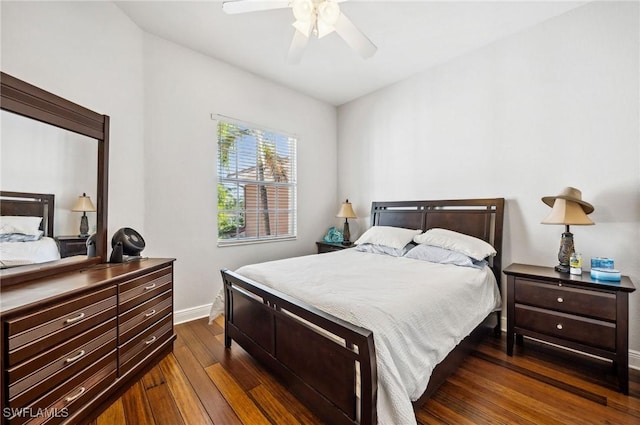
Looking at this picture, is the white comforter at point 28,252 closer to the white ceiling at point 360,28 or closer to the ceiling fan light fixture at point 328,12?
the white ceiling at point 360,28

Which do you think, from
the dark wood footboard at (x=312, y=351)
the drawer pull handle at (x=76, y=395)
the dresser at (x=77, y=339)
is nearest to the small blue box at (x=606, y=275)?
the dark wood footboard at (x=312, y=351)

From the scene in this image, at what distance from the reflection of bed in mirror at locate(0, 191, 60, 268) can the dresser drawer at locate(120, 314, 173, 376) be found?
77 centimetres

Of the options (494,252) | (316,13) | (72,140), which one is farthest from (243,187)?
(494,252)

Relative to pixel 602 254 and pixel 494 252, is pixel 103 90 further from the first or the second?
pixel 602 254

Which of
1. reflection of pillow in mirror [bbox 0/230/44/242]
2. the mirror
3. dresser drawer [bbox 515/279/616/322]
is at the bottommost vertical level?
dresser drawer [bbox 515/279/616/322]

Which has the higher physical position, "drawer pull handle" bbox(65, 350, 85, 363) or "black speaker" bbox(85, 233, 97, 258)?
"black speaker" bbox(85, 233, 97, 258)

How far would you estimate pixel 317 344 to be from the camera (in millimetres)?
1510

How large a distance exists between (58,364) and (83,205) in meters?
1.15

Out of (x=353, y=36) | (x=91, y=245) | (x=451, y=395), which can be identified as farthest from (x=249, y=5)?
(x=451, y=395)

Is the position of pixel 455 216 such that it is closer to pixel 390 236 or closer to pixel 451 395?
pixel 390 236

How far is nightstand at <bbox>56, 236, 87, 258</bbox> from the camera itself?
1.86 meters

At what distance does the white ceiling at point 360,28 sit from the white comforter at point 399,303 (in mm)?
2276

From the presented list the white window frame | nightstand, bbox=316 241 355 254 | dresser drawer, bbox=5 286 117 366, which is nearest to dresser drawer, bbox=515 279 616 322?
nightstand, bbox=316 241 355 254

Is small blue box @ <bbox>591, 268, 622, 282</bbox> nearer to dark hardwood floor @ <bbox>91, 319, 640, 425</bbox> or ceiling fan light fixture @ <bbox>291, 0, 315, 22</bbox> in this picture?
dark hardwood floor @ <bbox>91, 319, 640, 425</bbox>
